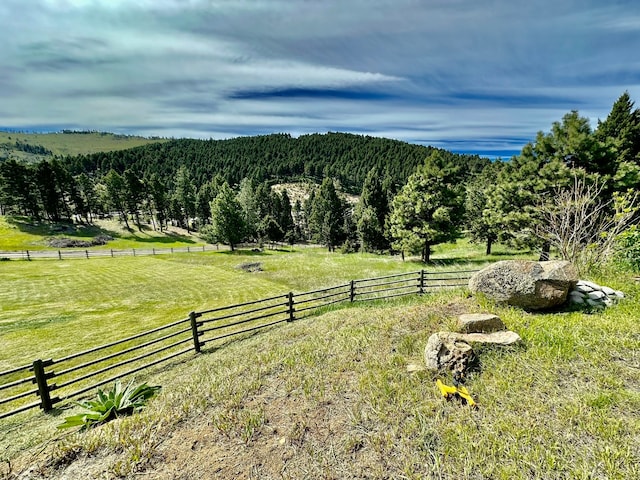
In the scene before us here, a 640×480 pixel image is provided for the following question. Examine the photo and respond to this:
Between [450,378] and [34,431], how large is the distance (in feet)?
32.7

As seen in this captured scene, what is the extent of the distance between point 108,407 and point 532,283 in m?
12.1

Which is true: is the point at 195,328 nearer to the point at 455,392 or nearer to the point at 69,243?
the point at 455,392

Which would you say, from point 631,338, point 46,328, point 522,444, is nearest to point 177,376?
point 522,444

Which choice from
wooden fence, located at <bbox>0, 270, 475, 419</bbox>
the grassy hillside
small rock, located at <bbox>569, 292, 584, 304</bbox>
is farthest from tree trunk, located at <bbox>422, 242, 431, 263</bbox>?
the grassy hillside

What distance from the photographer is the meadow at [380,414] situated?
4.59 meters

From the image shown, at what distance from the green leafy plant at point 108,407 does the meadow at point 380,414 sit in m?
0.49

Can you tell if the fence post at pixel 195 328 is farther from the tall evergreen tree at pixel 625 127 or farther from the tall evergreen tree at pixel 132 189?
the tall evergreen tree at pixel 132 189

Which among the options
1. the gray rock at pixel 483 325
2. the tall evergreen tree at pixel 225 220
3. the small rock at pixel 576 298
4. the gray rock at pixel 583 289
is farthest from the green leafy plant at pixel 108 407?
the tall evergreen tree at pixel 225 220

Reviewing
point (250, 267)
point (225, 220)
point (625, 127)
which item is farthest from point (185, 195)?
point (625, 127)

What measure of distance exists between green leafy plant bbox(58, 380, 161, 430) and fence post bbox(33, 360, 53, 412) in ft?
6.94

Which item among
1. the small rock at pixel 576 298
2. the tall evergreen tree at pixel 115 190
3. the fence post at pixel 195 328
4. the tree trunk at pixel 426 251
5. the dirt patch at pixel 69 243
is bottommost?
the dirt patch at pixel 69 243

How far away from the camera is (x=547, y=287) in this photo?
9062 mm

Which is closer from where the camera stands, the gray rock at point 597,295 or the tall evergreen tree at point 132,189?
the gray rock at point 597,295

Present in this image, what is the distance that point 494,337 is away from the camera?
24.5ft
